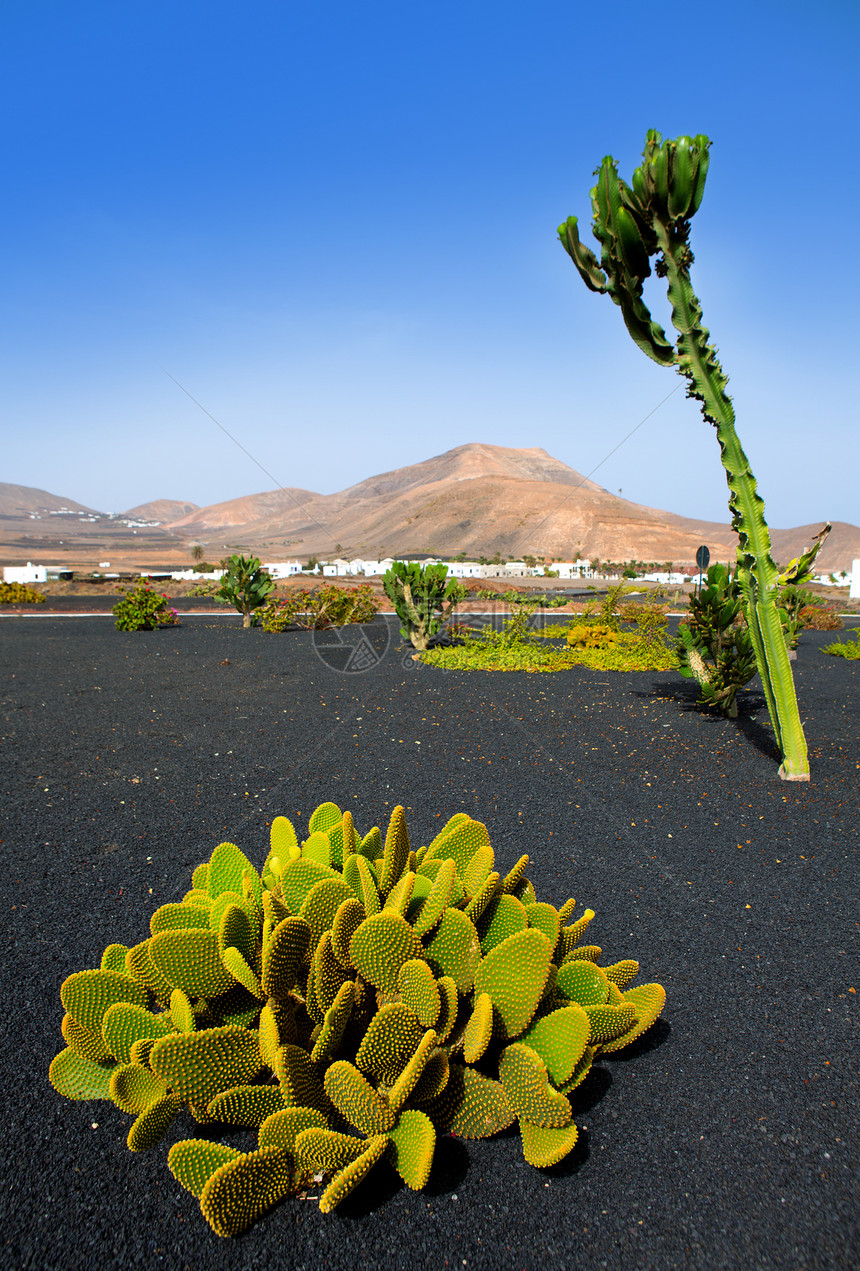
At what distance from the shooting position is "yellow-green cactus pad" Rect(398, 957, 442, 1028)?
5.40ft

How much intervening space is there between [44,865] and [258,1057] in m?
2.35

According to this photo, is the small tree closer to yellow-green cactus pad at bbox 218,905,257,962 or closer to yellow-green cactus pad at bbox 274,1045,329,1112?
yellow-green cactus pad at bbox 218,905,257,962

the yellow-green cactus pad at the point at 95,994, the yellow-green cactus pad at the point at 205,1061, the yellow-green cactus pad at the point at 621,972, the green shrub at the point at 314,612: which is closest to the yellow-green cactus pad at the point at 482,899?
the yellow-green cactus pad at the point at 621,972

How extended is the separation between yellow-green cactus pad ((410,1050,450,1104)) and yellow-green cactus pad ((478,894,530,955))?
1.14ft

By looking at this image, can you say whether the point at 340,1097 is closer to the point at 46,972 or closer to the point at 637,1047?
the point at 637,1047

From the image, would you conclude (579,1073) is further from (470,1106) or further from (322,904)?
(322,904)

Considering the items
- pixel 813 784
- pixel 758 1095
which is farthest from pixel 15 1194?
pixel 813 784

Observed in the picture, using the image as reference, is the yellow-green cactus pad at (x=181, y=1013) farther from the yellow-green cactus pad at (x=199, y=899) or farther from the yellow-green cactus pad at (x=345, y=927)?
the yellow-green cactus pad at (x=345, y=927)

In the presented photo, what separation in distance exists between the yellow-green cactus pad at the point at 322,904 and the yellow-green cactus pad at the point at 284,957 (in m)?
0.04

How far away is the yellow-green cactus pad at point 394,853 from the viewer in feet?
6.78

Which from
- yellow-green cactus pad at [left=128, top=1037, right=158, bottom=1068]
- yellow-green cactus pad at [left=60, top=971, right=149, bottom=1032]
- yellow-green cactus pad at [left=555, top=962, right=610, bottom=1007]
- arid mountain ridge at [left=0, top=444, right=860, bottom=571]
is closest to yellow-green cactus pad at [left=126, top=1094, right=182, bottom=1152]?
yellow-green cactus pad at [left=128, top=1037, right=158, bottom=1068]

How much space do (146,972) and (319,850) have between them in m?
0.61

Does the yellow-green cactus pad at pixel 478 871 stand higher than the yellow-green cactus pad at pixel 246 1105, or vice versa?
the yellow-green cactus pad at pixel 478 871

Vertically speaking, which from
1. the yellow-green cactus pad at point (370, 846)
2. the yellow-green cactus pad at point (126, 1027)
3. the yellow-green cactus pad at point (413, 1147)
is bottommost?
the yellow-green cactus pad at point (413, 1147)
